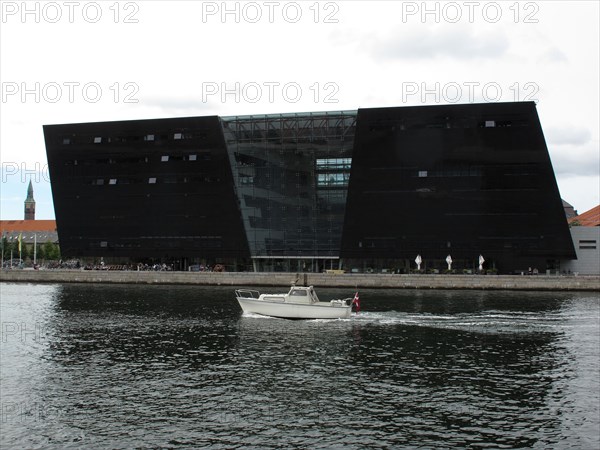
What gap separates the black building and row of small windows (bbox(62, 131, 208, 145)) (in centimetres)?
25

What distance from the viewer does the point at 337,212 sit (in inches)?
3880

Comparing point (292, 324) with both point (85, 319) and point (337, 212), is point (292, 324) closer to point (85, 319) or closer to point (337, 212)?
point (85, 319)

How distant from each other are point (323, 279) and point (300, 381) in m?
61.0

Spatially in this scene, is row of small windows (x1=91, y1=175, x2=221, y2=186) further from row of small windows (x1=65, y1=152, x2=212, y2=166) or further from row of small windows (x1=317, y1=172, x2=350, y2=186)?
row of small windows (x1=317, y1=172, x2=350, y2=186)

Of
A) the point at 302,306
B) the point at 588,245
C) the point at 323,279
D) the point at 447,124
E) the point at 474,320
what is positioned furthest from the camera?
the point at 588,245

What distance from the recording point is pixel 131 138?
10681 cm

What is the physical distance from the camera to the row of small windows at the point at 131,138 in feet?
339

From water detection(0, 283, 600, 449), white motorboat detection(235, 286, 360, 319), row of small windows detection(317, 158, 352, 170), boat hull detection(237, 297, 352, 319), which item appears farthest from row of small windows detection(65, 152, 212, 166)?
boat hull detection(237, 297, 352, 319)

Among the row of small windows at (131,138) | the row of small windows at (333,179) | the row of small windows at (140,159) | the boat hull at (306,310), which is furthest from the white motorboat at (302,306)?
the row of small windows at (131,138)

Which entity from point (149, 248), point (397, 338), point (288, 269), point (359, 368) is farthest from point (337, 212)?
point (359, 368)

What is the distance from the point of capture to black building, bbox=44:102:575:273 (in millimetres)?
90875

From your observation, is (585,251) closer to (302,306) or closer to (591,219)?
(591,219)

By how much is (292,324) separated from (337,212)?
1973 inches

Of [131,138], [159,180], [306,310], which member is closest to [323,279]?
[159,180]
